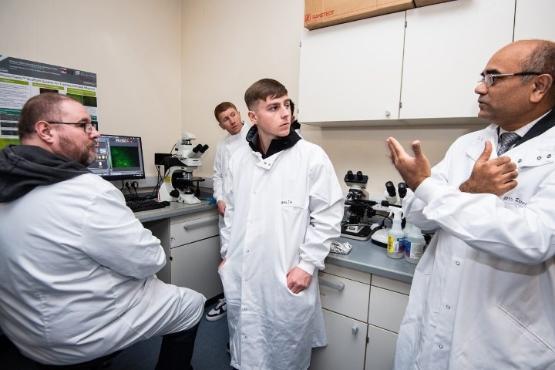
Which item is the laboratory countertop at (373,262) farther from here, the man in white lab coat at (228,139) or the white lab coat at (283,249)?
the man in white lab coat at (228,139)

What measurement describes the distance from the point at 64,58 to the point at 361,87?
2.20 meters

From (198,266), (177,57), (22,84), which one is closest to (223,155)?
(198,266)

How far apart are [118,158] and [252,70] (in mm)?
1344

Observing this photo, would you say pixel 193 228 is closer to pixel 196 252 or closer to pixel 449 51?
pixel 196 252

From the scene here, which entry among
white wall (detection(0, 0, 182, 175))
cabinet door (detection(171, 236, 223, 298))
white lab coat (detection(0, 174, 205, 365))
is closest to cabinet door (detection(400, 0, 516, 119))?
white lab coat (detection(0, 174, 205, 365))

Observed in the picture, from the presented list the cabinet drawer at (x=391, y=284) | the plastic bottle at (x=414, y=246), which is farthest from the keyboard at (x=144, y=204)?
the plastic bottle at (x=414, y=246)

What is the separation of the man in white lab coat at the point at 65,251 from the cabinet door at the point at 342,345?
2.72 ft

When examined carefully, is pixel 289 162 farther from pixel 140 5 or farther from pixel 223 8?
pixel 140 5

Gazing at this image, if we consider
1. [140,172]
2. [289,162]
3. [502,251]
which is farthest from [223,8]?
[502,251]

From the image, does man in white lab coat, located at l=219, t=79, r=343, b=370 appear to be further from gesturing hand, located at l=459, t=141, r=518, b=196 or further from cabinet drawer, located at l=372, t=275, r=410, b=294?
gesturing hand, located at l=459, t=141, r=518, b=196

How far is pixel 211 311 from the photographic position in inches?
93.0

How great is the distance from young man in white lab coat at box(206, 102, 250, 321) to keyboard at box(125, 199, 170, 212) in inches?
17.0

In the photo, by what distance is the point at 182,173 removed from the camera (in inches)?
94.6

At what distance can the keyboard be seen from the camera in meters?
1.98
